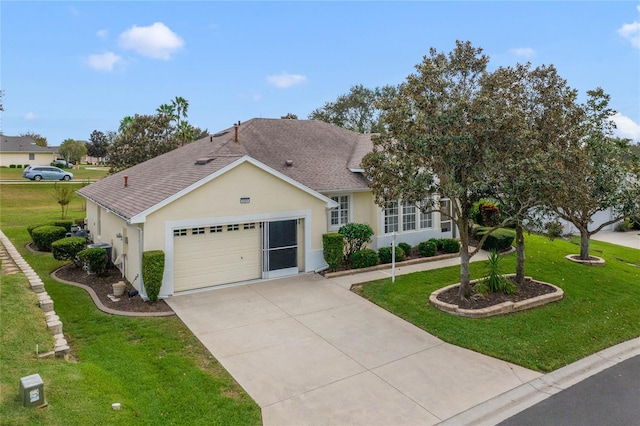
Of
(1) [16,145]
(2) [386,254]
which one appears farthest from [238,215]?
(1) [16,145]

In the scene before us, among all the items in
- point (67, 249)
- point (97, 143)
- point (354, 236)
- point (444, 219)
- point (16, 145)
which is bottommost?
point (67, 249)

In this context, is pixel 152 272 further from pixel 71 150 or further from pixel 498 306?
pixel 71 150

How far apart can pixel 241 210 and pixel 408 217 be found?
8078 millimetres

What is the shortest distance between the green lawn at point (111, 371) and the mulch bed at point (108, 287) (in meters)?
0.60

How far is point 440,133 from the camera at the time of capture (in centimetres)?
1046

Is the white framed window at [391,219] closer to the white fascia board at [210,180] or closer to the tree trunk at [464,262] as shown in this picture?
the white fascia board at [210,180]

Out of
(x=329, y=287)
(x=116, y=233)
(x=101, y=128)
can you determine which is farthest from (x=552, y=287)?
(x=101, y=128)

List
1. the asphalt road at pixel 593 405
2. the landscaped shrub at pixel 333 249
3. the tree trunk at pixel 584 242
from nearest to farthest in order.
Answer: the asphalt road at pixel 593 405
the landscaped shrub at pixel 333 249
the tree trunk at pixel 584 242

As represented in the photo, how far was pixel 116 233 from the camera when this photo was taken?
14.7 metres

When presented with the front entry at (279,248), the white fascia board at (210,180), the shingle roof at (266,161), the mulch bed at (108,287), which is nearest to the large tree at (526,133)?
the white fascia board at (210,180)

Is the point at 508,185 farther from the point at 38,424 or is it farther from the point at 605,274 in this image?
the point at 38,424

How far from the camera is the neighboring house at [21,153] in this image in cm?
6359

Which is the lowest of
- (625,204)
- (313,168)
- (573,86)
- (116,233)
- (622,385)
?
(622,385)

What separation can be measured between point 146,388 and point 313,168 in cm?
1205
